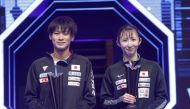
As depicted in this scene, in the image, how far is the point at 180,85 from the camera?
214cm

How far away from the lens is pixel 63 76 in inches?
74.5

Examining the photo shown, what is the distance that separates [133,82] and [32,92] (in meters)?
0.44

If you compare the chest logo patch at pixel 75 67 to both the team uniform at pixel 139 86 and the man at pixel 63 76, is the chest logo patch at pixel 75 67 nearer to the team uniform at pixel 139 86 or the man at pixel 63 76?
the man at pixel 63 76

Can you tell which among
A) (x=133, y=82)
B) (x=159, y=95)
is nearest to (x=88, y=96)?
(x=133, y=82)

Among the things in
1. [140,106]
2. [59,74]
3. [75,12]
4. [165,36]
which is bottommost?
[140,106]

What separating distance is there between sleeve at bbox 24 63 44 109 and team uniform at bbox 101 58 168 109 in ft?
0.95

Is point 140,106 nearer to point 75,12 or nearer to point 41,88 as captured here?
point 41,88

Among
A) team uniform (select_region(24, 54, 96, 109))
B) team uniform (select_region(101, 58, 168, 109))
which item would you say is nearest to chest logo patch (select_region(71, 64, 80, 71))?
team uniform (select_region(24, 54, 96, 109))

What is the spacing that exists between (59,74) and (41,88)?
0.32 ft

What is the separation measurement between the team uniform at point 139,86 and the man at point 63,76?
8 cm

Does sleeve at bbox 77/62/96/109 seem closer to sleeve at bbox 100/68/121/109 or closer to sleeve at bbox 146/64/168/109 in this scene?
sleeve at bbox 100/68/121/109

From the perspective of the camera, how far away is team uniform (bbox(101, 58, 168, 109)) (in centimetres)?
187

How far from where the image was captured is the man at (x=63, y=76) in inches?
72.9

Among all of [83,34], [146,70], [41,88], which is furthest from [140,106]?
[83,34]
